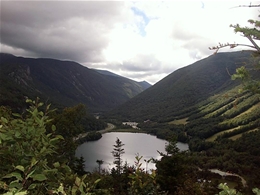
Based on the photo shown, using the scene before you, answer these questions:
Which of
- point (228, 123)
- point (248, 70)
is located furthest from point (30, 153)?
point (228, 123)

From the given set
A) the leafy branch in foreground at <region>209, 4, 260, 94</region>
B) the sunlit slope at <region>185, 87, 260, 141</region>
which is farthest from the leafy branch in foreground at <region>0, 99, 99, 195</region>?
the sunlit slope at <region>185, 87, 260, 141</region>

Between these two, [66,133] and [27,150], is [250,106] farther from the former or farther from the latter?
[27,150]

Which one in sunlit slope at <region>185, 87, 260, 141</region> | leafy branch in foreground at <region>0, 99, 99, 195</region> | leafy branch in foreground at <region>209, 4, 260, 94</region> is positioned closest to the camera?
leafy branch in foreground at <region>0, 99, 99, 195</region>

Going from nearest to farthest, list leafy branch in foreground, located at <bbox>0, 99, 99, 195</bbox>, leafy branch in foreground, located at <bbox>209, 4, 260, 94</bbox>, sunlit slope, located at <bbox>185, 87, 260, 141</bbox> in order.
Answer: leafy branch in foreground, located at <bbox>0, 99, 99, 195</bbox>, leafy branch in foreground, located at <bbox>209, 4, 260, 94</bbox>, sunlit slope, located at <bbox>185, 87, 260, 141</bbox>

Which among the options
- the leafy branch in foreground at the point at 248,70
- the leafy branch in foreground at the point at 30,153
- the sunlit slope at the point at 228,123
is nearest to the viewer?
the leafy branch in foreground at the point at 30,153

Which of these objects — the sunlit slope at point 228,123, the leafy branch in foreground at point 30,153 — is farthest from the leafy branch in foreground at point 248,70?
the sunlit slope at point 228,123

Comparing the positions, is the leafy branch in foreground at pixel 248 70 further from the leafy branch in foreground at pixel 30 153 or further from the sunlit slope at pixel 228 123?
the sunlit slope at pixel 228 123

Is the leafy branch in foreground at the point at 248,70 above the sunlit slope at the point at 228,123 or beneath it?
beneath

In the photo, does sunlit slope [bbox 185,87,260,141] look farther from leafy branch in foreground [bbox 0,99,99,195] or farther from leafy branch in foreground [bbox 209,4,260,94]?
leafy branch in foreground [bbox 0,99,99,195]

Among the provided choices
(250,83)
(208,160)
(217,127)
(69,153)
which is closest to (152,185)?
(250,83)

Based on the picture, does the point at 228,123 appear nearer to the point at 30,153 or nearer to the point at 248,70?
the point at 248,70

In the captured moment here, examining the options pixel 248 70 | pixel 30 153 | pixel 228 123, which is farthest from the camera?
pixel 228 123
